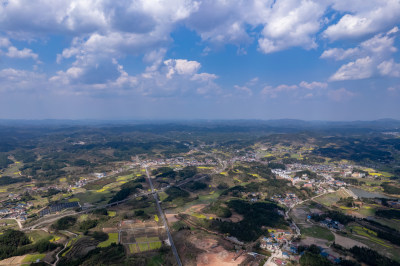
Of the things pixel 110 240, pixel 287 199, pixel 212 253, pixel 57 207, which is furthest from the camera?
pixel 287 199

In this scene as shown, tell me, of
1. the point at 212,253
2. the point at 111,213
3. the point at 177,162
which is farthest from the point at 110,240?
the point at 177,162

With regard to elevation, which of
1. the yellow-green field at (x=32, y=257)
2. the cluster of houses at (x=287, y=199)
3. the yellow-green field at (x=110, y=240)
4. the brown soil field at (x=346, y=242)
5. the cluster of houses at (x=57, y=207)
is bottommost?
the cluster of houses at (x=57, y=207)

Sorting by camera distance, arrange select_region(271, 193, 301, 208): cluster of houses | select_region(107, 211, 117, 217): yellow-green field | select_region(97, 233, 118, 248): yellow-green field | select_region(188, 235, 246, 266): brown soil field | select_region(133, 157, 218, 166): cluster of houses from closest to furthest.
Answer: select_region(188, 235, 246, 266): brown soil field < select_region(97, 233, 118, 248): yellow-green field < select_region(107, 211, 117, 217): yellow-green field < select_region(271, 193, 301, 208): cluster of houses < select_region(133, 157, 218, 166): cluster of houses

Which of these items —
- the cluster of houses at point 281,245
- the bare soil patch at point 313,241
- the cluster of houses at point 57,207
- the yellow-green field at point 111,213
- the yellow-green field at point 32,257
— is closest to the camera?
the yellow-green field at point 32,257

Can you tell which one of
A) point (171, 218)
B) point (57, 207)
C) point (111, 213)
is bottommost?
point (57, 207)

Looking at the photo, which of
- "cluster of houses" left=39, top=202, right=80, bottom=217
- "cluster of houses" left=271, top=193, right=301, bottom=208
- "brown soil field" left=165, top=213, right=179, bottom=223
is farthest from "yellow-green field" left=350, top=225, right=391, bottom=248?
"cluster of houses" left=39, top=202, right=80, bottom=217

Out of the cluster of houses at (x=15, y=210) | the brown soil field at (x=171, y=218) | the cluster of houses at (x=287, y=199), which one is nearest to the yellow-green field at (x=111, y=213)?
the brown soil field at (x=171, y=218)

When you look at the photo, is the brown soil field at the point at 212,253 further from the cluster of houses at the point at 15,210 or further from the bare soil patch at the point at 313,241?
the cluster of houses at the point at 15,210

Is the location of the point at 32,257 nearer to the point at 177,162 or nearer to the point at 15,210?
the point at 15,210

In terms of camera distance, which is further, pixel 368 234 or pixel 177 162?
pixel 177 162

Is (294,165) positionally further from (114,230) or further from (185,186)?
(114,230)

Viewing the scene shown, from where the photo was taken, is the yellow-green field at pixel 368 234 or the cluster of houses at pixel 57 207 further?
the cluster of houses at pixel 57 207

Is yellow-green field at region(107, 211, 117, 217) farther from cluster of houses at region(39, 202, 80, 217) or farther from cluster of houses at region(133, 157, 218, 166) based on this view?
cluster of houses at region(133, 157, 218, 166)
